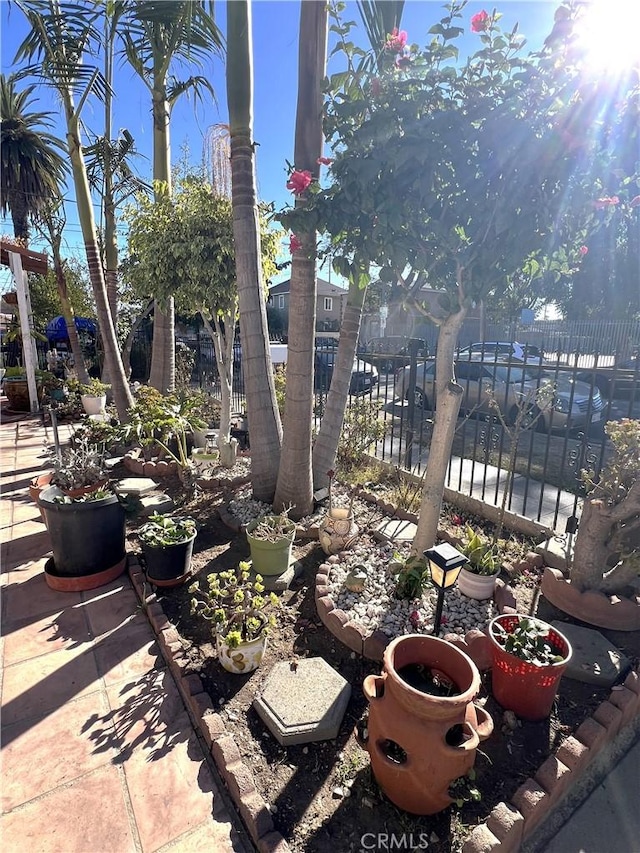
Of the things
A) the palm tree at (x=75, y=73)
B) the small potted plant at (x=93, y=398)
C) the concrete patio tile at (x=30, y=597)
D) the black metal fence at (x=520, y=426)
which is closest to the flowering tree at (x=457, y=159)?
the black metal fence at (x=520, y=426)

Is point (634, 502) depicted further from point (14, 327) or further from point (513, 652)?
point (14, 327)

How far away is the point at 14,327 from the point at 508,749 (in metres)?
13.9

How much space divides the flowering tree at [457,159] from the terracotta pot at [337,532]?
194cm

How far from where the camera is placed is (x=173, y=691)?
7.16 ft

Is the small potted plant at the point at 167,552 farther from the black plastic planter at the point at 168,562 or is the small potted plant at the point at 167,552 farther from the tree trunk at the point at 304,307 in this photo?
the tree trunk at the point at 304,307

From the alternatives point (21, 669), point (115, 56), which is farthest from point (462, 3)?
point (115, 56)

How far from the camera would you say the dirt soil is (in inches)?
61.3

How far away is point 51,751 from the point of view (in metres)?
1.85

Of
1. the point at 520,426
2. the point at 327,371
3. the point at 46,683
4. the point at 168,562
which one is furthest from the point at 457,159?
the point at 327,371

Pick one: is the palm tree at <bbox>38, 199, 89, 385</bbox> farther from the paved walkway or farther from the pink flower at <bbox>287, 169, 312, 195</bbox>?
the pink flower at <bbox>287, 169, 312, 195</bbox>

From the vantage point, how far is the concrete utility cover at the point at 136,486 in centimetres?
440

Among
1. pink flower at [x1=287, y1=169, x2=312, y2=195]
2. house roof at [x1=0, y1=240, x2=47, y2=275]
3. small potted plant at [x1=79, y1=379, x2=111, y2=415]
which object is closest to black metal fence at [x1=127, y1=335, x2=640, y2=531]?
pink flower at [x1=287, y1=169, x2=312, y2=195]

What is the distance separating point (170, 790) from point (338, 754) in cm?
72

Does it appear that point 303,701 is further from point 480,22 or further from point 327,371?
point 327,371
